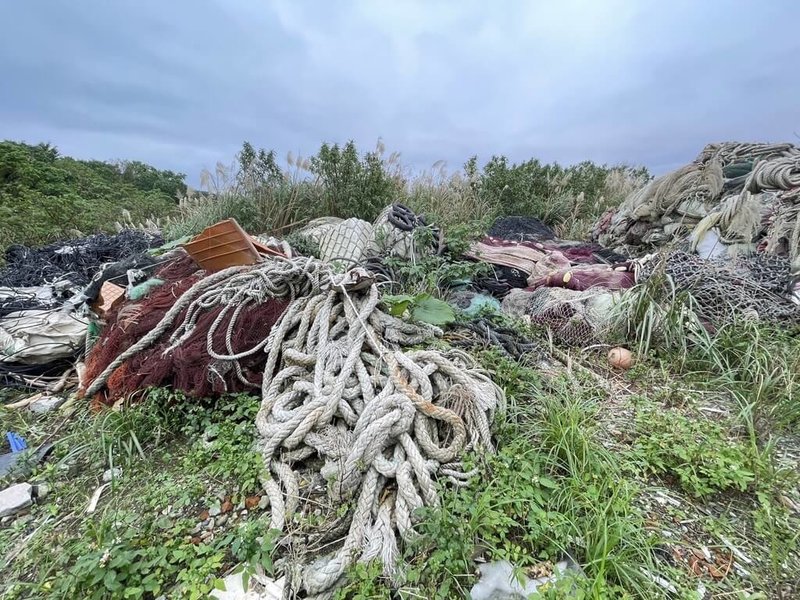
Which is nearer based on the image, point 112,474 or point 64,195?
point 112,474

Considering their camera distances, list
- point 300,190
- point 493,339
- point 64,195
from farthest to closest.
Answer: point 64,195
point 300,190
point 493,339

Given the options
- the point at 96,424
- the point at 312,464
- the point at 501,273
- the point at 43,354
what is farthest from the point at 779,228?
the point at 43,354

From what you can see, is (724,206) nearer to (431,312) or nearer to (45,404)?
(431,312)

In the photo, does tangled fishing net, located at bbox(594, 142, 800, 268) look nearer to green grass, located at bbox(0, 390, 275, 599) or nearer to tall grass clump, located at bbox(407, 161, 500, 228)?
tall grass clump, located at bbox(407, 161, 500, 228)

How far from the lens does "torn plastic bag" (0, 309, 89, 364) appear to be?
95.7 inches

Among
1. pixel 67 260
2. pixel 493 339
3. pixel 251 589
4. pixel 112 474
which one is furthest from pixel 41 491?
pixel 67 260

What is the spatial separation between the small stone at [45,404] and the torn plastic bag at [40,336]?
38cm

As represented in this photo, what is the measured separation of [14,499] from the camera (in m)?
1.52

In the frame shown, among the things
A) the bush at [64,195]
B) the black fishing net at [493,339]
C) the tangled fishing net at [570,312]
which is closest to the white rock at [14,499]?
the black fishing net at [493,339]

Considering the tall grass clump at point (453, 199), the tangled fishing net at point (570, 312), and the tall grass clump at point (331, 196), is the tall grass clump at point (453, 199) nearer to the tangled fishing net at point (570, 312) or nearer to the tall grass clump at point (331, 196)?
the tall grass clump at point (331, 196)

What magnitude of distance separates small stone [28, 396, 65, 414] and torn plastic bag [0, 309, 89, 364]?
0.38 metres

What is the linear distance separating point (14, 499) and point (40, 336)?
1.42 m

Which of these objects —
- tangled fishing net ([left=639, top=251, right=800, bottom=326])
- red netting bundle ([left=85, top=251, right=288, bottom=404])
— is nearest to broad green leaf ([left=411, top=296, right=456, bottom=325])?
red netting bundle ([left=85, top=251, right=288, bottom=404])

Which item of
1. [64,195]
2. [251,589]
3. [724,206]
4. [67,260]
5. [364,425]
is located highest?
[64,195]
